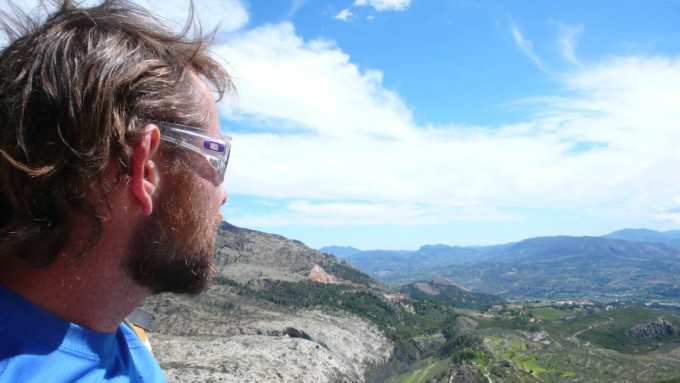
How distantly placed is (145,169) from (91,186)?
0.25 m

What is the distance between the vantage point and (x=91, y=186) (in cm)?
197

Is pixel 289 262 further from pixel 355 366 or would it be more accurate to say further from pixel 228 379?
pixel 228 379

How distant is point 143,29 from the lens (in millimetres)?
2312

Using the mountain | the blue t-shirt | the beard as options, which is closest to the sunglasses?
the beard

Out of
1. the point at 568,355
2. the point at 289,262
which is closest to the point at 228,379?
the point at 568,355

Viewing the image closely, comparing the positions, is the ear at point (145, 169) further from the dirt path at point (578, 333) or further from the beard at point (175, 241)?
the dirt path at point (578, 333)

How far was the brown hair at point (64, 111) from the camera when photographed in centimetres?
186

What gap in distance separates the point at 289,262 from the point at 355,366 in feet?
286

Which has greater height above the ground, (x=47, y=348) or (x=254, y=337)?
(x=47, y=348)

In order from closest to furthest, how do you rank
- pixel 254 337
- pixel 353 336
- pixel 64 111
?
pixel 64 111
pixel 254 337
pixel 353 336

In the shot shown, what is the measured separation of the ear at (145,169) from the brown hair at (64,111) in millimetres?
43

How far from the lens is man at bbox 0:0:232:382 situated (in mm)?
1848

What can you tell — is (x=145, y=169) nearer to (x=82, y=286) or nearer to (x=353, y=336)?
(x=82, y=286)

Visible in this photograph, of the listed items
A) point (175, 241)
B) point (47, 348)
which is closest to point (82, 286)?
point (47, 348)
